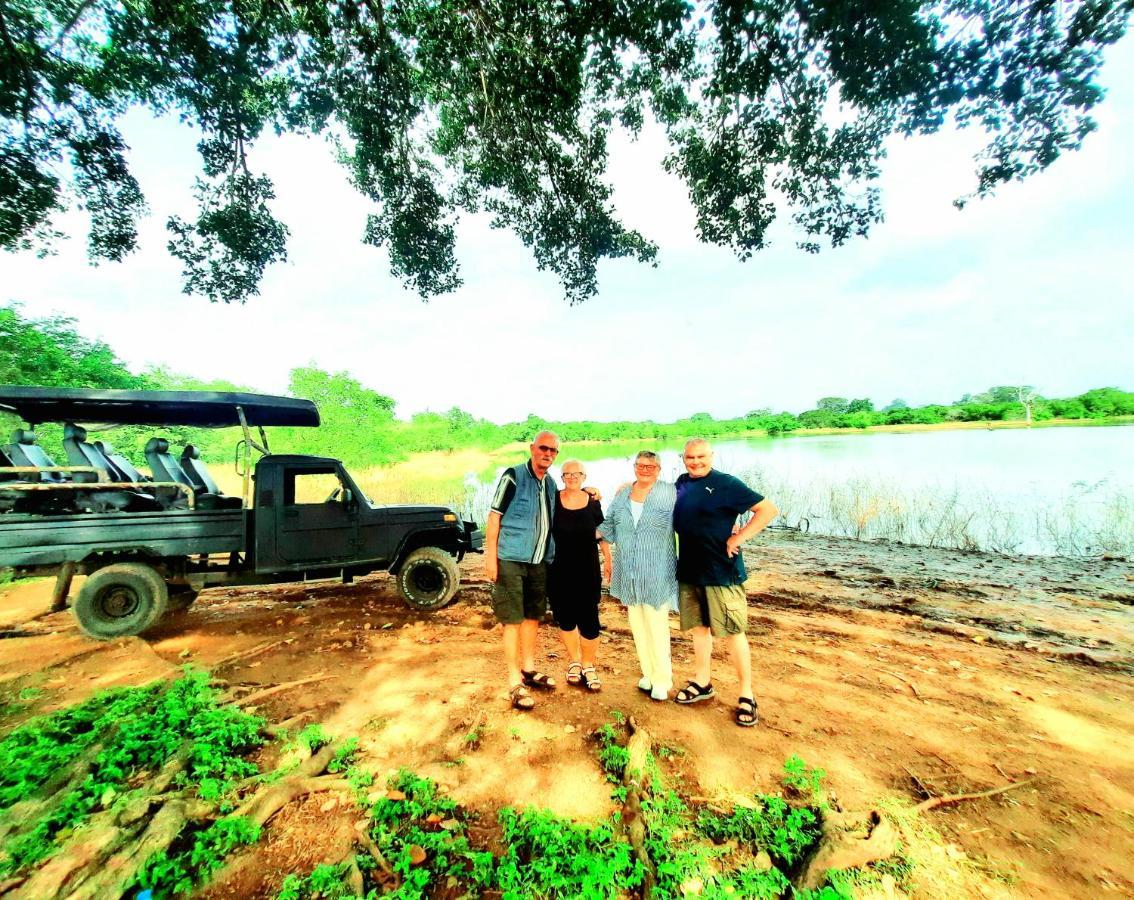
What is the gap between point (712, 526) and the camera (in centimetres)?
319

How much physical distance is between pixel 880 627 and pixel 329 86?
10861mm

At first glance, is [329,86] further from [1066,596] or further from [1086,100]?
[1066,596]

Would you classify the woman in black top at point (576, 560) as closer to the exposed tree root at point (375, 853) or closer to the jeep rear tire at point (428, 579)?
the exposed tree root at point (375, 853)

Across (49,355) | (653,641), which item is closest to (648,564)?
(653,641)

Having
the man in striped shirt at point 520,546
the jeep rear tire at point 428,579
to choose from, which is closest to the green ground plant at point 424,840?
the man in striped shirt at point 520,546

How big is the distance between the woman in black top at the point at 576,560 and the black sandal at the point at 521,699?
497 mm

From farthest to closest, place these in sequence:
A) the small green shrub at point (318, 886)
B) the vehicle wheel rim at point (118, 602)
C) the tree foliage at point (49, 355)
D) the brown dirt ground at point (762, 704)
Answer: the tree foliage at point (49, 355)
the vehicle wheel rim at point (118, 602)
the brown dirt ground at point (762, 704)
the small green shrub at point (318, 886)

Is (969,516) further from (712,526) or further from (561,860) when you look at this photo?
(561,860)

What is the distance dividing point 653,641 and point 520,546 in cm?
120

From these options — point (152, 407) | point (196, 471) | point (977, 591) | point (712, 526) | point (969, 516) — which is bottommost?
point (977, 591)

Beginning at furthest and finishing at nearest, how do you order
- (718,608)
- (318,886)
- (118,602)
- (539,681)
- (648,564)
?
(118,602) < (539,681) < (648,564) < (718,608) < (318,886)

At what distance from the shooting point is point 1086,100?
5199mm

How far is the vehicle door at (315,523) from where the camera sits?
5207 millimetres

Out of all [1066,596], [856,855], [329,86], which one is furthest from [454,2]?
[1066,596]
